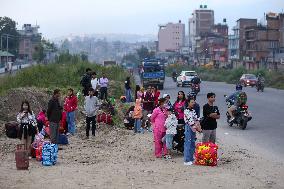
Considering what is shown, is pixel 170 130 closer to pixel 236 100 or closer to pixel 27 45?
pixel 236 100

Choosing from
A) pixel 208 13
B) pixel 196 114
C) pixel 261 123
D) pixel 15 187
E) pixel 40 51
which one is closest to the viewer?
pixel 15 187

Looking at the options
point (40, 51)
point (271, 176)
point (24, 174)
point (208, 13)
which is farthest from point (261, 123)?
point (208, 13)

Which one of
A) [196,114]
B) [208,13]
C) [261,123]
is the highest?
[208,13]

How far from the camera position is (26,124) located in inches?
528

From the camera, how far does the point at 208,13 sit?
649ft

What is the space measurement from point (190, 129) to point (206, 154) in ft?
2.39

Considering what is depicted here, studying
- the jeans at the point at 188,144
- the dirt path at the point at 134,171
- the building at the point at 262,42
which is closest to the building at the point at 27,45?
the building at the point at 262,42

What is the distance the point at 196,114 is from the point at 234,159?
1587mm

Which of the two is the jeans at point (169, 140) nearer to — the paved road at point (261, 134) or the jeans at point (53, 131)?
the paved road at point (261, 134)

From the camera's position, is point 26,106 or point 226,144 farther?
point 226,144

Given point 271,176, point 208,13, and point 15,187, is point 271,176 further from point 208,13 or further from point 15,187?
point 208,13

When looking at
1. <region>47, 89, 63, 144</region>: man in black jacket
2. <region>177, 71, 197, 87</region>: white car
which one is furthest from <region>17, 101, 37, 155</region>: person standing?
<region>177, 71, 197, 87</region>: white car

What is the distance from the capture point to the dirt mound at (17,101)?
833 inches

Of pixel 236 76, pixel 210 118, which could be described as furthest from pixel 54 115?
pixel 236 76
